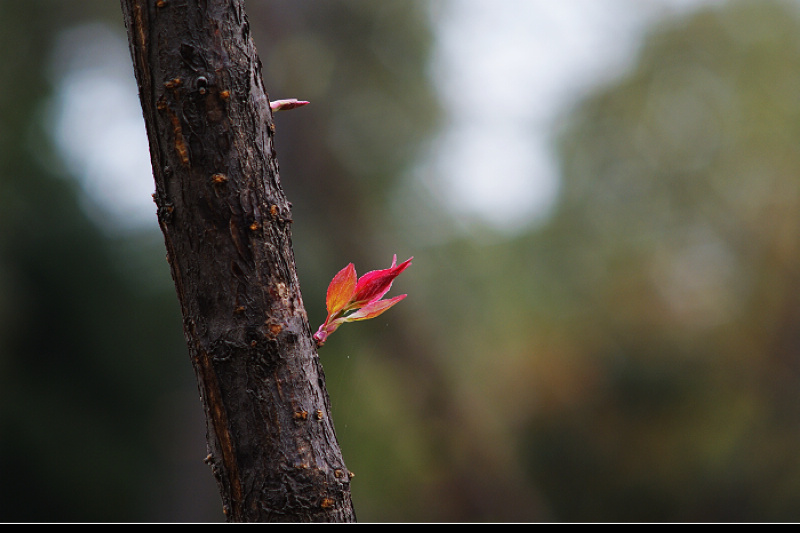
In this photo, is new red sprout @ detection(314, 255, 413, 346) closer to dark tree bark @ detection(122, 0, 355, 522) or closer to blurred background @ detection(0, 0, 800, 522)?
dark tree bark @ detection(122, 0, 355, 522)

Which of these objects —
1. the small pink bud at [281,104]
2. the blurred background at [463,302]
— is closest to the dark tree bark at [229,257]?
the small pink bud at [281,104]

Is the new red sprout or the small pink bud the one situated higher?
the small pink bud

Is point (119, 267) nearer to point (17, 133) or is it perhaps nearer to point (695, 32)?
point (17, 133)

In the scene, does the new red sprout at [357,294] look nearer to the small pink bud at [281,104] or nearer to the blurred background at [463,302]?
the small pink bud at [281,104]

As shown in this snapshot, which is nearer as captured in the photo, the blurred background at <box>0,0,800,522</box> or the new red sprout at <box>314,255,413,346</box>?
the new red sprout at <box>314,255,413,346</box>

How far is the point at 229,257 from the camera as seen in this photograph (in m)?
0.31

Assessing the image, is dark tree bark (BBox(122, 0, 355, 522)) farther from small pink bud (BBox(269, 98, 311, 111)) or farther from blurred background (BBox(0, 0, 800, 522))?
blurred background (BBox(0, 0, 800, 522))

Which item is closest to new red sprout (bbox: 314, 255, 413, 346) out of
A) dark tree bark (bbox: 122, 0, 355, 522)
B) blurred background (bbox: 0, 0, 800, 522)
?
dark tree bark (bbox: 122, 0, 355, 522)

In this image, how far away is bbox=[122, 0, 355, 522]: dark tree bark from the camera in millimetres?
307

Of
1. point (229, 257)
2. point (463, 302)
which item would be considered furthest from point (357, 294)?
point (463, 302)

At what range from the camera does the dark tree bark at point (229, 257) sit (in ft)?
1.01

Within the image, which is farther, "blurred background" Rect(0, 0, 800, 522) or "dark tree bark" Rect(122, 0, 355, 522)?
"blurred background" Rect(0, 0, 800, 522)

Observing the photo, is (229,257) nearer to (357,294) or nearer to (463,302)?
(357,294)

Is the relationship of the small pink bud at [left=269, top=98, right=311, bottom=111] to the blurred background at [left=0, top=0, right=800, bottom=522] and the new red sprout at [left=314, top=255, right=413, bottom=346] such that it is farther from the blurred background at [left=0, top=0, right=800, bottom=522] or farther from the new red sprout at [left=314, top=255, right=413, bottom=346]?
the blurred background at [left=0, top=0, right=800, bottom=522]
